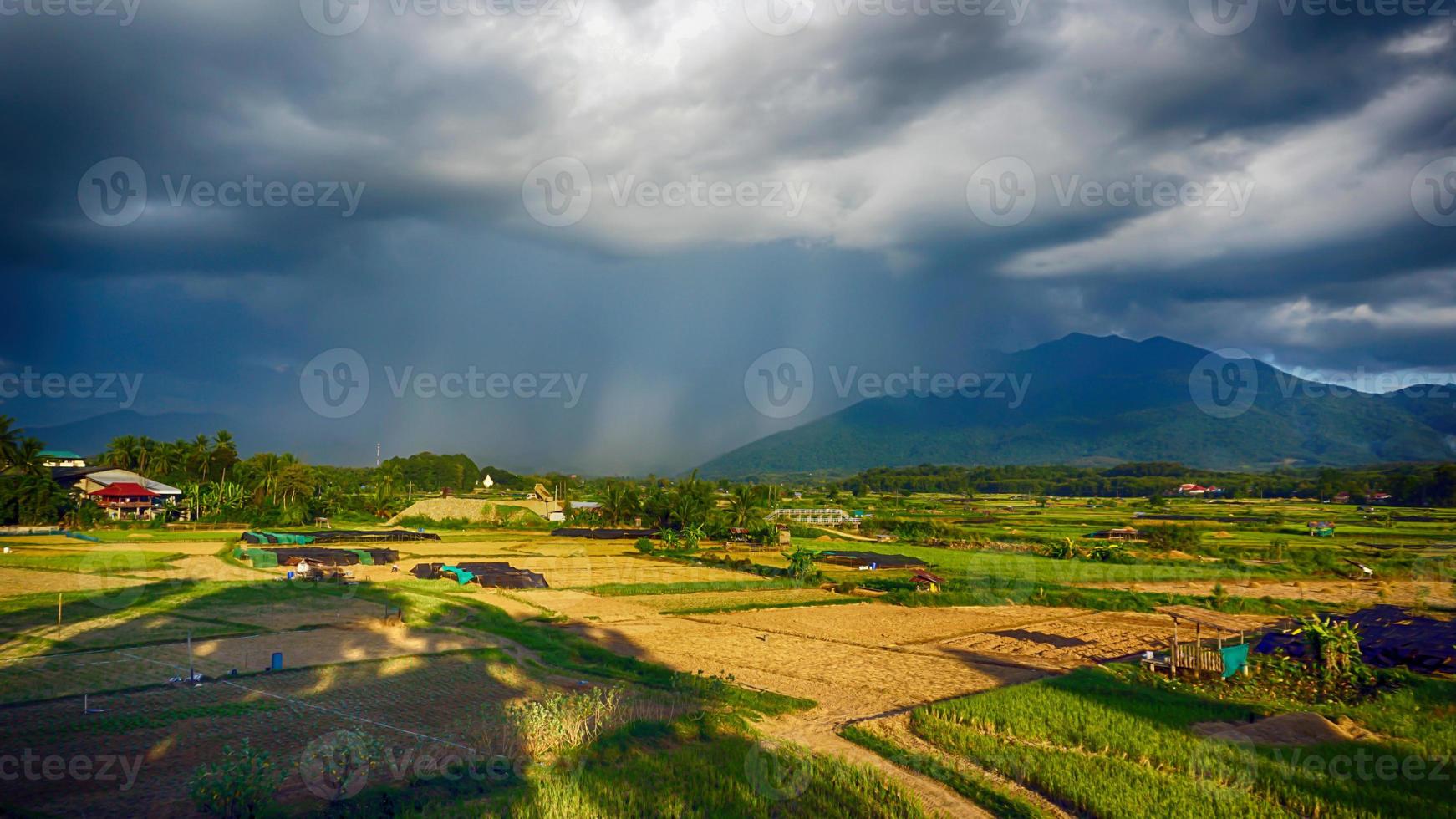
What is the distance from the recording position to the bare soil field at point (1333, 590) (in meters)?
32.0

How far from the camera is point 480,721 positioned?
12.8 m

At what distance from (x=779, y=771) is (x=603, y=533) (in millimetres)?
48422

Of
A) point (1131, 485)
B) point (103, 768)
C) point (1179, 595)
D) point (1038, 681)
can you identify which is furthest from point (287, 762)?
point (1131, 485)

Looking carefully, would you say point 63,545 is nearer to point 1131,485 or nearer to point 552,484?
point 552,484

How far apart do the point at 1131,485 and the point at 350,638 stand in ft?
446

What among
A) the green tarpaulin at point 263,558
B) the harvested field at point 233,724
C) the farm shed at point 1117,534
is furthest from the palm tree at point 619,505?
the harvested field at point 233,724

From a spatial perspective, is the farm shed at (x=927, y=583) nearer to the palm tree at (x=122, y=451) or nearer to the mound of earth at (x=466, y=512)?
the mound of earth at (x=466, y=512)

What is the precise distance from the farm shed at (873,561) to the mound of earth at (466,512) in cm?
3134

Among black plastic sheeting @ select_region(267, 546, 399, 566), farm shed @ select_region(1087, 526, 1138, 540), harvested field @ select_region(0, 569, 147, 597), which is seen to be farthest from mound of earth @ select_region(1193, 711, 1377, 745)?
farm shed @ select_region(1087, 526, 1138, 540)

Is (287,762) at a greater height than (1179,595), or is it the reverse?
(287,762)

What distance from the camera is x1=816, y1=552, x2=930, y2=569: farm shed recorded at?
42750mm

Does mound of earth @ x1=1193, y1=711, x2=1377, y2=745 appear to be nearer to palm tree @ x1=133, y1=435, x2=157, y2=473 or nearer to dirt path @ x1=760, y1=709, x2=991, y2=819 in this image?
dirt path @ x1=760, y1=709, x2=991, y2=819

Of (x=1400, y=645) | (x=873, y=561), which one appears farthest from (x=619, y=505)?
(x=1400, y=645)

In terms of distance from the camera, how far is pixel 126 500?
59781mm
